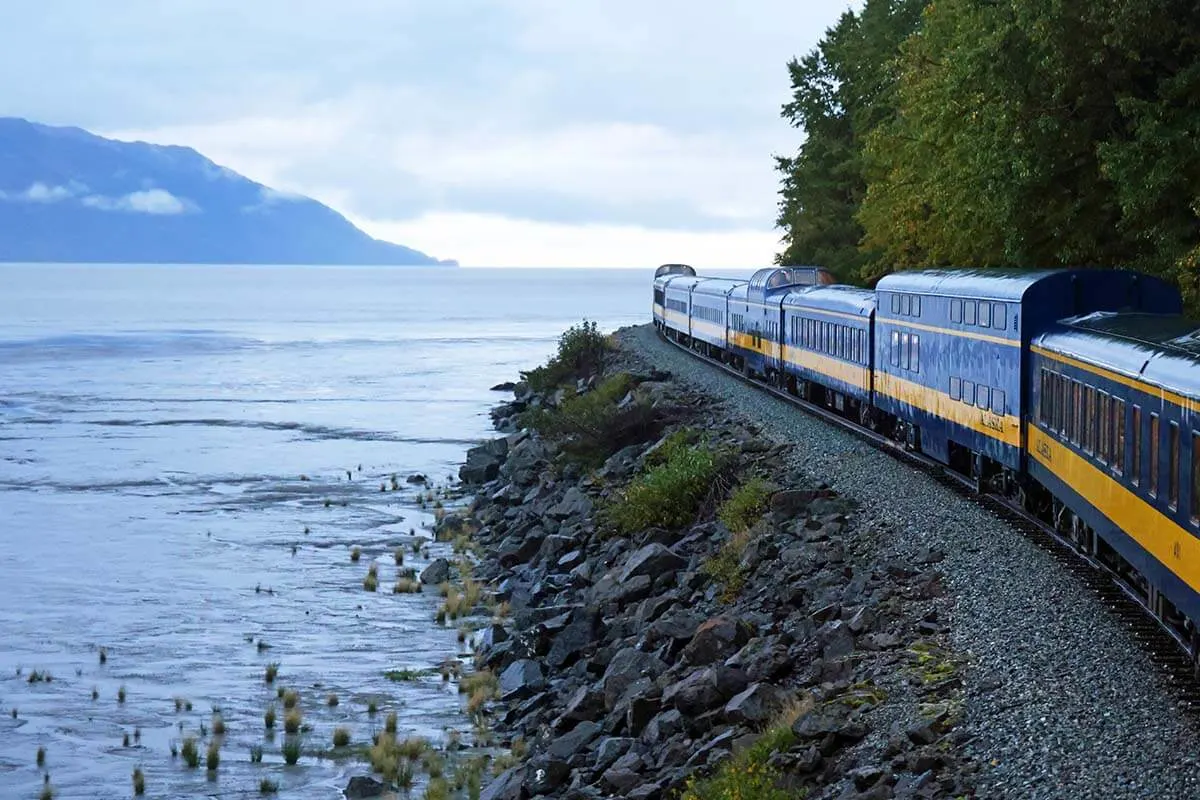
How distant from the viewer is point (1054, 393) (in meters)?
20.7

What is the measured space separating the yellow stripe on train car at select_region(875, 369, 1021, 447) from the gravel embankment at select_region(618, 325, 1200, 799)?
120 cm

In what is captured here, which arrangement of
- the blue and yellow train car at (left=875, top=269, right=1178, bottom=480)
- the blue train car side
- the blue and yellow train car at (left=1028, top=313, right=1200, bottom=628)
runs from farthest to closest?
1. the blue train car side
2. the blue and yellow train car at (left=875, top=269, right=1178, bottom=480)
3. the blue and yellow train car at (left=1028, top=313, right=1200, bottom=628)

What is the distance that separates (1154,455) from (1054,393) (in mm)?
5749

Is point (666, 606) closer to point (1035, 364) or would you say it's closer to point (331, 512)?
point (1035, 364)

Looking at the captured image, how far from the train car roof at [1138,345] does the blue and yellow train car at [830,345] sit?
13.1m

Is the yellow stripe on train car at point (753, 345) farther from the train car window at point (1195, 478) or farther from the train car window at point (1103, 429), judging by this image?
the train car window at point (1195, 478)

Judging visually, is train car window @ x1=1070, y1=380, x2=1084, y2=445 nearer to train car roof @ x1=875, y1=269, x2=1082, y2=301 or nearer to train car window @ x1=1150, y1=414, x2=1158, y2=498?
train car window @ x1=1150, y1=414, x2=1158, y2=498

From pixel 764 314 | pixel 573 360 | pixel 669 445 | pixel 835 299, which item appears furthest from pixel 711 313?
pixel 669 445

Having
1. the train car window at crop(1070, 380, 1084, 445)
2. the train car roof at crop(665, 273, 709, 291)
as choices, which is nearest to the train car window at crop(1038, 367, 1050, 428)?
the train car window at crop(1070, 380, 1084, 445)

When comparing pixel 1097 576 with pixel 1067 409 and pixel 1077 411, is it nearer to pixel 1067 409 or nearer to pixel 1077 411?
pixel 1077 411

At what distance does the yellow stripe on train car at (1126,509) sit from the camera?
13734mm

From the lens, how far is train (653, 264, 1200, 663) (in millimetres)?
14594

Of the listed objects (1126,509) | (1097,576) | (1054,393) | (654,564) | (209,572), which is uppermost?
(1054,393)

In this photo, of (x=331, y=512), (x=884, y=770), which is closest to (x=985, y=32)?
(x=331, y=512)
